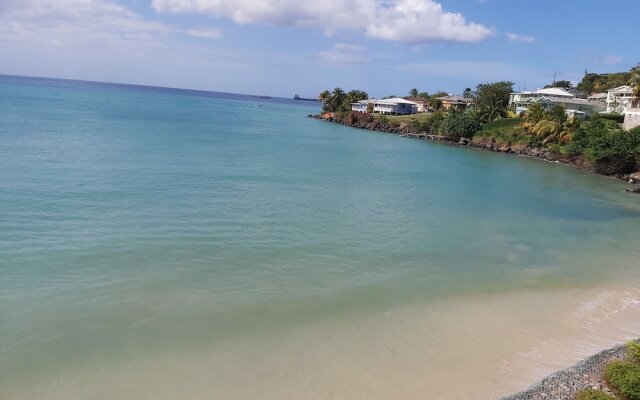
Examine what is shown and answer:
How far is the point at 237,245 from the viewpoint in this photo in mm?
18984

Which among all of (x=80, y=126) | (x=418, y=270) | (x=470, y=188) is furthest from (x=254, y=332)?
(x=80, y=126)

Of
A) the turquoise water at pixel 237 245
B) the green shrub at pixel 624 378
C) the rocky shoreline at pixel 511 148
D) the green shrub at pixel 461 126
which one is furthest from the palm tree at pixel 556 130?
the green shrub at pixel 624 378

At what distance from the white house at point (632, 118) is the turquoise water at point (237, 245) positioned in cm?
2368

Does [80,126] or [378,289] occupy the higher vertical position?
[80,126]

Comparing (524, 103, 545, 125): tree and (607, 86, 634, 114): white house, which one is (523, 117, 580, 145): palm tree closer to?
(524, 103, 545, 125): tree

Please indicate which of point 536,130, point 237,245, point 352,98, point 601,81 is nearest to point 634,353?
point 237,245

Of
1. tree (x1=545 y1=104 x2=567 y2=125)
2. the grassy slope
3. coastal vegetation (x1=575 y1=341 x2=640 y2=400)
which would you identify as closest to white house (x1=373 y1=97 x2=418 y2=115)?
the grassy slope

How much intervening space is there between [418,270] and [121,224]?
1239 cm

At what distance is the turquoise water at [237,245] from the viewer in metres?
13.0

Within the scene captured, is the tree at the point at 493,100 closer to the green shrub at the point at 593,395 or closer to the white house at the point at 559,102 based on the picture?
the white house at the point at 559,102

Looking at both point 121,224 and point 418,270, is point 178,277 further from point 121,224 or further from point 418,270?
point 418,270

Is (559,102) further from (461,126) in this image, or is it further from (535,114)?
(461,126)

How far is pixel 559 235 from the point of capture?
24.5m

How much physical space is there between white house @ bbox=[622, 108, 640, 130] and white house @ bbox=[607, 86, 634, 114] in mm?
12413
